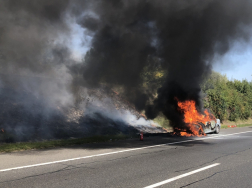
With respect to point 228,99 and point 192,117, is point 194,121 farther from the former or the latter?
point 228,99

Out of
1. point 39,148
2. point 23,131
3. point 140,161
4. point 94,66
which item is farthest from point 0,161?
point 94,66

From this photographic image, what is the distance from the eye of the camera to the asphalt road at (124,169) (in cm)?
462

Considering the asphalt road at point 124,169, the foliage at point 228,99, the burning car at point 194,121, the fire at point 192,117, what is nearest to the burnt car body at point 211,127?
the burning car at point 194,121

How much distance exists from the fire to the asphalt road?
585 centimetres

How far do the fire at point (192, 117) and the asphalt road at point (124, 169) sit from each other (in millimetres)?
5849

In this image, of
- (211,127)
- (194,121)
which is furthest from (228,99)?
(194,121)

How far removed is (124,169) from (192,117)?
982cm

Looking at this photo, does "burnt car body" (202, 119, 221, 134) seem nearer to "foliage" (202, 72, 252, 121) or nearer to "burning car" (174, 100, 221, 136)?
"burning car" (174, 100, 221, 136)

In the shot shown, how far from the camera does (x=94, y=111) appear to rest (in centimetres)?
2056

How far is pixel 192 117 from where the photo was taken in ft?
47.9

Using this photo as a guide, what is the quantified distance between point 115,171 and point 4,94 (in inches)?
601

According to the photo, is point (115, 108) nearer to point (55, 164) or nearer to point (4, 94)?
point (4, 94)

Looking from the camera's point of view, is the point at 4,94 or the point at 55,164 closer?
the point at 55,164

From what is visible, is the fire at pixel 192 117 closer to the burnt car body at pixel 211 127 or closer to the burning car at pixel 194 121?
the burning car at pixel 194 121
